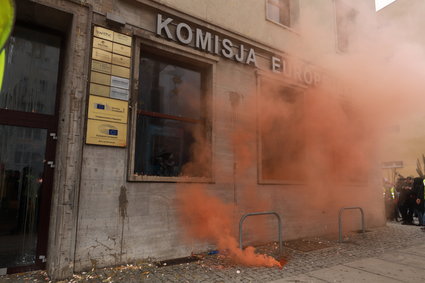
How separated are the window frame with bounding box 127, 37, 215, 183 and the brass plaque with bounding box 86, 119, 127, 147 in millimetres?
156

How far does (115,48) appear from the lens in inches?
179

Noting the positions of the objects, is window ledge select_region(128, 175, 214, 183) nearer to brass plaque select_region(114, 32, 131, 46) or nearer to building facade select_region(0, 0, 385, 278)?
building facade select_region(0, 0, 385, 278)

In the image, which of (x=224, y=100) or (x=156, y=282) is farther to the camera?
(x=224, y=100)

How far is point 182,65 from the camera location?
224 inches

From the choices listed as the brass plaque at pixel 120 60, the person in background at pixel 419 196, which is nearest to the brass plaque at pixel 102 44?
the brass plaque at pixel 120 60

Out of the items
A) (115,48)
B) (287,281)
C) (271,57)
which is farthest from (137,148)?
(271,57)

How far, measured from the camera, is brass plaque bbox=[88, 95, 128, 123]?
4.27 meters

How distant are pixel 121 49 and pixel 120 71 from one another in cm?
37

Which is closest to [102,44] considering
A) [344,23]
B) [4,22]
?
[4,22]

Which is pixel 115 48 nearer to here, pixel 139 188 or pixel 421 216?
pixel 139 188

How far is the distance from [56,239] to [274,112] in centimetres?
492

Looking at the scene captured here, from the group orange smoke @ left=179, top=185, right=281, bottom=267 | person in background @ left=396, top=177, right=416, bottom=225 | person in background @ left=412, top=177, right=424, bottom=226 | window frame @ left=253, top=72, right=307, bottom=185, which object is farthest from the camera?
person in background @ left=396, top=177, right=416, bottom=225

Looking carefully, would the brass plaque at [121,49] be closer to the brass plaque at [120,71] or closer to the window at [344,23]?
the brass plaque at [120,71]

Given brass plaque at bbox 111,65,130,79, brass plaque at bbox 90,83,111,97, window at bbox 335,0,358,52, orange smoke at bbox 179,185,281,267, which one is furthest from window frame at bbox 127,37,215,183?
window at bbox 335,0,358,52
